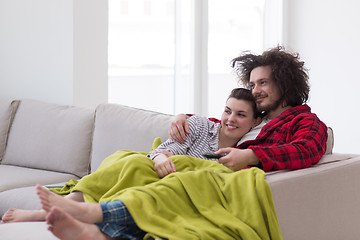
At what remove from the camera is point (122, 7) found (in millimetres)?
4047

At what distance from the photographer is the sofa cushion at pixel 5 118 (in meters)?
3.30

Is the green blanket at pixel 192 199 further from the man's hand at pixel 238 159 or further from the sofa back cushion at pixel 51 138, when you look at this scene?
the sofa back cushion at pixel 51 138

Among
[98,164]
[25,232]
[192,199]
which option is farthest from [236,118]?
[25,232]

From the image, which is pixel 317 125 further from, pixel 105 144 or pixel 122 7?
pixel 122 7

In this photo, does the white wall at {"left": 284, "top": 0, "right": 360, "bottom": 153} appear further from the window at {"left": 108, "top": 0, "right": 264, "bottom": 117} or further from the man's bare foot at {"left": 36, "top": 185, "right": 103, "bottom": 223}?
the man's bare foot at {"left": 36, "top": 185, "right": 103, "bottom": 223}

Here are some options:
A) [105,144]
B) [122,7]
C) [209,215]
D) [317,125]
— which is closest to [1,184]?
[105,144]

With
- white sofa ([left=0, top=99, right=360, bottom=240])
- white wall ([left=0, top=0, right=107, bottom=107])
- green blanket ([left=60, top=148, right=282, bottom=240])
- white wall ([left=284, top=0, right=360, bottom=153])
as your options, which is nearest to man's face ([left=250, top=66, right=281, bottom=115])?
white sofa ([left=0, top=99, right=360, bottom=240])

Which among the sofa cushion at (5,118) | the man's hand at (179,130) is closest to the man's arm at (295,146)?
the man's hand at (179,130)

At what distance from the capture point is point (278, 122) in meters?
2.41

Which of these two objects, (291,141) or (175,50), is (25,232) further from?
(175,50)

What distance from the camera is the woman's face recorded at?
8.09 ft

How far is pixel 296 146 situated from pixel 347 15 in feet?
9.18

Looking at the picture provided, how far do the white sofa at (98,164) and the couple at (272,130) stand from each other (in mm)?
73

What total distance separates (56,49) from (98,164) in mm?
1053
